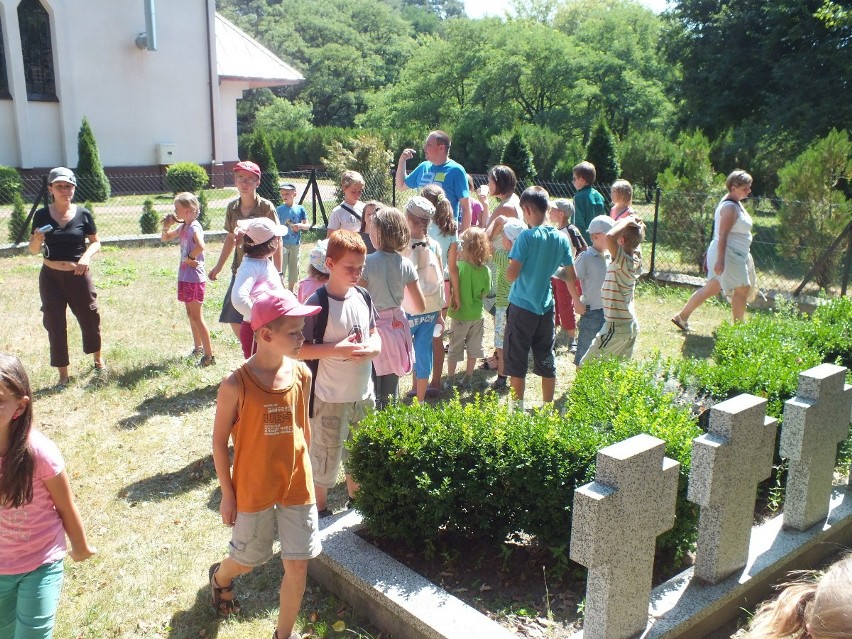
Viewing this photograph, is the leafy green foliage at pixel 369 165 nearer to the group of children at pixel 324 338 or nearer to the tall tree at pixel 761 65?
the tall tree at pixel 761 65

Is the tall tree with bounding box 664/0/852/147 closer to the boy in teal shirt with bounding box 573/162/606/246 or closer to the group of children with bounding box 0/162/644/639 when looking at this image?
the boy in teal shirt with bounding box 573/162/606/246

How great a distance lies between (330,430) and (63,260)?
142 inches

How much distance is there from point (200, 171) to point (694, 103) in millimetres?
14751

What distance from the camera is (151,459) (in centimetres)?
541

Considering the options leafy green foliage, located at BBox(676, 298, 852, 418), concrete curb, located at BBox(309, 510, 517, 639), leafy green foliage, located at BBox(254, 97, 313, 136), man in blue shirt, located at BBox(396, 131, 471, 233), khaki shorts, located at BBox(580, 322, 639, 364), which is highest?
leafy green foliage, located at BBox(254, 97, 313, 136)

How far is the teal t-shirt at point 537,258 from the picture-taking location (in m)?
5.61

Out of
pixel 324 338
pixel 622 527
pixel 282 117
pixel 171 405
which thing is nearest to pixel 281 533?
pixel 324 338

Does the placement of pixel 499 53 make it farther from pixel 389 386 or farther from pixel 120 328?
pixel 389 386

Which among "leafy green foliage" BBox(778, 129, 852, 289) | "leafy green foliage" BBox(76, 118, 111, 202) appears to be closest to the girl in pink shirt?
"leafy green foliage" BBox(778, 129, 852, 289)

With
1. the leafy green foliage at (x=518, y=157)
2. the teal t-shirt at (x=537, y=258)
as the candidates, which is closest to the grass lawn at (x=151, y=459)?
the teal t-shirt at (x=537, y=258)

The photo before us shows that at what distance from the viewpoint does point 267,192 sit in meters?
19.8

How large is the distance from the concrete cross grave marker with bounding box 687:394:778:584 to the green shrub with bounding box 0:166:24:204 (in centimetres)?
2091

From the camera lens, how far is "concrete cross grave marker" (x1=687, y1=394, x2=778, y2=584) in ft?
10.5

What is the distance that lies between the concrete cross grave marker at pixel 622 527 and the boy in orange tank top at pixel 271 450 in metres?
1.15
